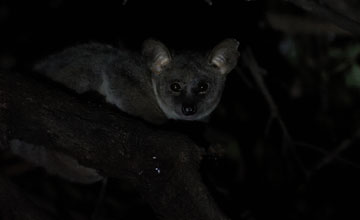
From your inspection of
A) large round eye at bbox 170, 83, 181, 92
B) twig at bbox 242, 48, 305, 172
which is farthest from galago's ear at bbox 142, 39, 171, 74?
twig at bbox 242, 48, 305, 172

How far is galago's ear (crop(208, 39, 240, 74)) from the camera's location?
4.57m

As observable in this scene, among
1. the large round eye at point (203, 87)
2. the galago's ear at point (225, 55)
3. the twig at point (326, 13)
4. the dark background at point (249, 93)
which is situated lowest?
the dark background at point (249, 93)

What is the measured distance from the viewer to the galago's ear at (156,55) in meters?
4.57

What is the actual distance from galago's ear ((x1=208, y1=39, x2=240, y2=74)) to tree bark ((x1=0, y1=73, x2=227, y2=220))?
1.35m

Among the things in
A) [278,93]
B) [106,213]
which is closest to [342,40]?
[278,93]

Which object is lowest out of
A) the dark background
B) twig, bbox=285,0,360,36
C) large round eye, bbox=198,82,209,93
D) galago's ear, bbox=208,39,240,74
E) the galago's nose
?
the dark background

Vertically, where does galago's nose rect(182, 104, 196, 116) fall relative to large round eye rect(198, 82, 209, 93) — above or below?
below

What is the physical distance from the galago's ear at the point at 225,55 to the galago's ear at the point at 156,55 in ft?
1.44

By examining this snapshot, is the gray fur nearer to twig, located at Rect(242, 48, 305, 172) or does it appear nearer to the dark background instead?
twig, located at Rect(242, 48, 305, 172)

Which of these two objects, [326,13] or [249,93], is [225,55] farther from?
[249,93]

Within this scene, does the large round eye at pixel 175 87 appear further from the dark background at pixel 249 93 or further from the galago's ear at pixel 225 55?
the dark background at pixel 249 93

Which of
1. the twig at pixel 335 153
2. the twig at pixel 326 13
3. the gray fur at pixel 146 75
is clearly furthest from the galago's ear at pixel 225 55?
the twig at pixel 335 153

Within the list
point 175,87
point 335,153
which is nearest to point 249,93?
point 335,153

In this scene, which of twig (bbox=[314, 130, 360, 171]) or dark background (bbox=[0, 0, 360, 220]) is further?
dark background (bbox=[0, 0, 360, 220])
